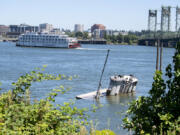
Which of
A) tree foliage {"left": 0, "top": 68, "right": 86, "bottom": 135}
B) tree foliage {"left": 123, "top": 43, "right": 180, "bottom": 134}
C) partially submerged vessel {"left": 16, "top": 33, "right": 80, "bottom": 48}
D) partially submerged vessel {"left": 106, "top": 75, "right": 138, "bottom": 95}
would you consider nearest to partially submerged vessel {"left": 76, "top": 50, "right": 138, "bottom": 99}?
partially submerged vessel {"left": 106, "top": 75, "right": 138, "bottom": 95}

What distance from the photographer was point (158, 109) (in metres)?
6.14

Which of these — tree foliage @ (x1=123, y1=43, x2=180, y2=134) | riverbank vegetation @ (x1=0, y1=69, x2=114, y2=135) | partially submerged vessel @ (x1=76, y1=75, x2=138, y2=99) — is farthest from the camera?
partially submerged vessel @ (x1=76, y1=75, x2=138, y2=99)

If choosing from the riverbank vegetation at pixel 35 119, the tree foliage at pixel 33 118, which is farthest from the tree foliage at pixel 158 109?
the tree foliage at pixel 33 118

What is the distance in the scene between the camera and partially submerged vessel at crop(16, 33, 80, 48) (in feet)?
408

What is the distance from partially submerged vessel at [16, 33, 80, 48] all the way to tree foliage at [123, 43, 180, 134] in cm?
11768

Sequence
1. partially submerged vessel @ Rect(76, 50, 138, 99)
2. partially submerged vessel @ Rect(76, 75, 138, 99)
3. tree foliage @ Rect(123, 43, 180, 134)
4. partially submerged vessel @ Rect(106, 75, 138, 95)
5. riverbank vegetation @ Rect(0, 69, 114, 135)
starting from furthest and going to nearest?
partially submerged vessel @ Rect(106, 75, 138, 95) < partially submerged vessel @ Rect(76, 75, 138, 99) < partially submerged vessel @ Rect(76, 50, 138, 99) < tree foliage @ Rect(123, 43, 180, 134) < riverbank vegetation @ Rect(0, 69, 114, 135)

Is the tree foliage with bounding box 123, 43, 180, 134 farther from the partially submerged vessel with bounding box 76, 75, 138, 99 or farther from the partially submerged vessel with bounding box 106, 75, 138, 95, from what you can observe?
the partially submerged vessel with bounding box 106, 75, 138, 95

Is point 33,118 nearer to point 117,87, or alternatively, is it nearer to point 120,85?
point 117,87

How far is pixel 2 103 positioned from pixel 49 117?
84cm

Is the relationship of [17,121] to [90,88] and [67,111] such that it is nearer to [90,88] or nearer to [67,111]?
[67,111]

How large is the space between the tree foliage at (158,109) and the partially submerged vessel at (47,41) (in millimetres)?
117683

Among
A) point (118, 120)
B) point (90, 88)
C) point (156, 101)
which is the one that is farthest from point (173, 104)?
point (90, 88)

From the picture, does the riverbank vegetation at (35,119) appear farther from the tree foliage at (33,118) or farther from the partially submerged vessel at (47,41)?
the partially submerged vessel at (47,41)

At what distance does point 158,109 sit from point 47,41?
123 metres
